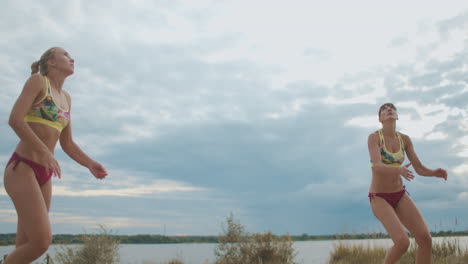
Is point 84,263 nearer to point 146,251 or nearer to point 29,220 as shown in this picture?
point 146,251

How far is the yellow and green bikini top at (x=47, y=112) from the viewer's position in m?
4.14

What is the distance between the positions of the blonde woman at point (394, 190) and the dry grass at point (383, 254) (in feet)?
11.0

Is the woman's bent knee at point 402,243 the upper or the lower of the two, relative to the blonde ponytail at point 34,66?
lower

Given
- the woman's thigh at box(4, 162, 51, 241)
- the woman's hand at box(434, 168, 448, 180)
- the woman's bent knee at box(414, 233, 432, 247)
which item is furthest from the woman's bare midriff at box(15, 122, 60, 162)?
the woman's hand at box(434, 168, 448, 180)

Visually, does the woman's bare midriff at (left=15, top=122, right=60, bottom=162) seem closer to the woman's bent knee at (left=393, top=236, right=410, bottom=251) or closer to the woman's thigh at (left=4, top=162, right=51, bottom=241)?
the woman's thigh at (left=4, top=162, right=51, bottom=241)

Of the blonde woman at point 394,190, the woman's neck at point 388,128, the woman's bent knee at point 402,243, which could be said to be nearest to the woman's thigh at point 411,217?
the blonde woman at point 394,190

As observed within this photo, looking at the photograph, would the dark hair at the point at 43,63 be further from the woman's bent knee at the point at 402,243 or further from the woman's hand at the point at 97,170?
the woman's bent knee at the point at 402,243

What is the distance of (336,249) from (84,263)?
6722mm

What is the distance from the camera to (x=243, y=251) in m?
10.7

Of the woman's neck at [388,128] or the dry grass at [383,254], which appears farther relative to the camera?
the dry grass at [383,254]

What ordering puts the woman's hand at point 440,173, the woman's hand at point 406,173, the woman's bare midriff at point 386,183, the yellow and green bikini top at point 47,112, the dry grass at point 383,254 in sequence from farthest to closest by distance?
1. the dry grass at point 383,254
2. the woman's hand at point 440,173
3. the woman's bare midriff at point 386,183
4. the woman's hand at point 406,173
5. the yellow and green bikini top at point 47,112

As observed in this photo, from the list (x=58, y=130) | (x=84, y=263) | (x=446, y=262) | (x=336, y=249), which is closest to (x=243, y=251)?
(x=336, y=249)

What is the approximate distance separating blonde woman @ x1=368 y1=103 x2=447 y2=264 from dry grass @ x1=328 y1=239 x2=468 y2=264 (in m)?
3.35

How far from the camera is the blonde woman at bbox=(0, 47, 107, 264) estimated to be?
12.4 feet
